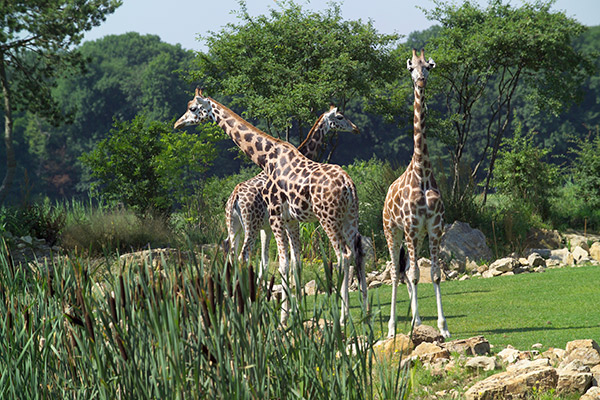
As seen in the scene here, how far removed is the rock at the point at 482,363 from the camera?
5.57 meters

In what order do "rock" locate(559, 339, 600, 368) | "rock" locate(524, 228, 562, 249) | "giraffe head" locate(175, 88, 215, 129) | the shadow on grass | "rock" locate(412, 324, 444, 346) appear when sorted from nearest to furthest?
"rock" locate(559, 339, 600, 368) → "rock" locate(412, 324, 444, 346) → the shadow on grass → "giraffe head" locate(175, 88, 215, 129) → "rock" locate(524, 228, 562, 249)

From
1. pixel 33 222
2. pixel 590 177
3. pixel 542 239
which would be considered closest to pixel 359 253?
pixel 542 239

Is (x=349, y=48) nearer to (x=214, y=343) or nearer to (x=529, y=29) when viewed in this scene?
(x=529, y=29)

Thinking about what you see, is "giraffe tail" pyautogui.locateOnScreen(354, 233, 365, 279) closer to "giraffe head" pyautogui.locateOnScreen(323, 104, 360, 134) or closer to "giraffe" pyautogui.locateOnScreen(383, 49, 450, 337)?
"giraffe" pyautogui.locateOnScreen(383, 49, 450, 337)

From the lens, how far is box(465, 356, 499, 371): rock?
219 inches

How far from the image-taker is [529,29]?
1872 centimetres

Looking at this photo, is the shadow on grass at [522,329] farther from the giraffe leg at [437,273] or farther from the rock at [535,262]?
the rock at [535,262]

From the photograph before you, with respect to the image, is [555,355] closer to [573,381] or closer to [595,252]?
[573,381]

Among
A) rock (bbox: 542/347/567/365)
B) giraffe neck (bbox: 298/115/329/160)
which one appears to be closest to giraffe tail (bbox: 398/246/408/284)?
giraffe neck (bbox: 298/115/329/160)

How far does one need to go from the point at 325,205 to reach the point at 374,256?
7186mm

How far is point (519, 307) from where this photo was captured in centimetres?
919

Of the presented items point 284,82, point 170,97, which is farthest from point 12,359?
point 170,97

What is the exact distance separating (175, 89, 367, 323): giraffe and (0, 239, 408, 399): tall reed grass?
3679mm

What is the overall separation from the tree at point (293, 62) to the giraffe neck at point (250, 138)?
8.20 metres
